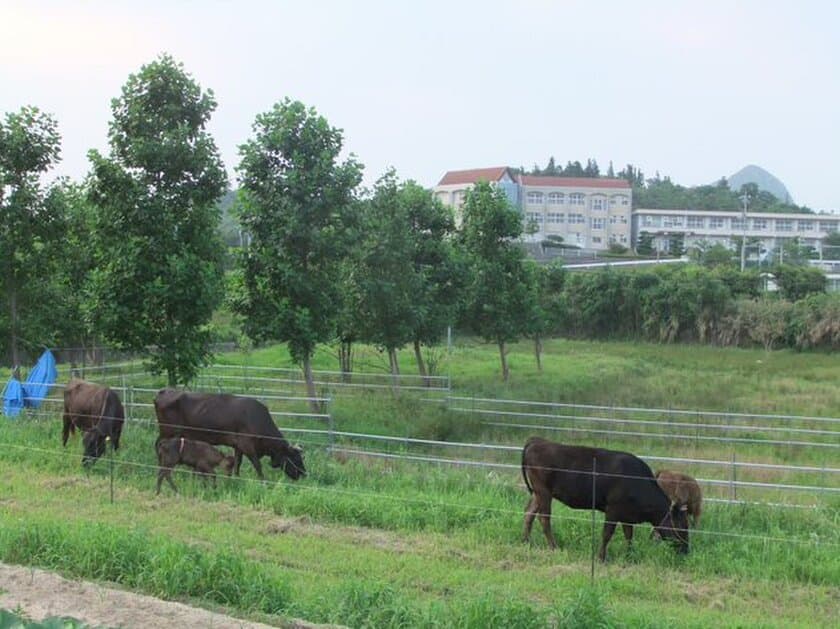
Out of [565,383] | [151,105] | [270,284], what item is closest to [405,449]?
[270,284]

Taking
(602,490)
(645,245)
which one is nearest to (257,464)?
(602,490)

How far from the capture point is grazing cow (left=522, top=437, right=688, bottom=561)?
9398 mm

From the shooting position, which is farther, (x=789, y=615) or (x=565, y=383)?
(x=565, y=383)

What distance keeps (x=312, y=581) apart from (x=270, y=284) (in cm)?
995

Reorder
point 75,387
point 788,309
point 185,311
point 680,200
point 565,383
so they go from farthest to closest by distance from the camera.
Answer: point 680,200
point 788,309
point 565,383
point 185,311
point 75,387

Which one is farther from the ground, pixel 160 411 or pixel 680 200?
pixel 680 200

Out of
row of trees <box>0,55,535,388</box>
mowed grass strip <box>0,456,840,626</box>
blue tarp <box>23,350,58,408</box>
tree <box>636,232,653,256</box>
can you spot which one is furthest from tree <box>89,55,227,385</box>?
tree <box>636,232,653,256</box>

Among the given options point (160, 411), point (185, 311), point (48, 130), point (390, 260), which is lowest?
point (160, 411)

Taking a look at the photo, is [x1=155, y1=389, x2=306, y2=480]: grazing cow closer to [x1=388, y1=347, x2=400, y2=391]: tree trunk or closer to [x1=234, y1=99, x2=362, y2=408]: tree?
[x1=234, y1=99, x2=362, y2=408]: tree

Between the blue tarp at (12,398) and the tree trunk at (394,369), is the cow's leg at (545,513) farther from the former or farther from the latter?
the tree trunk at (394,369)

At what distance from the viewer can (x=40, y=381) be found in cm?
1783

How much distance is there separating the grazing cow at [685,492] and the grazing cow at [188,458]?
5460 mm

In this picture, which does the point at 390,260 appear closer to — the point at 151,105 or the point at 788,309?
the point at 151,105

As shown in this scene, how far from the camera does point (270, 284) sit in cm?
1686
